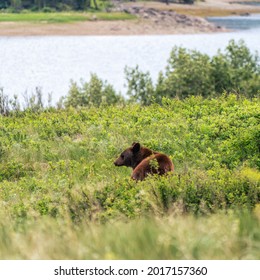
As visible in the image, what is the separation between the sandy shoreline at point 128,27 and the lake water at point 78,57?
1.07 m

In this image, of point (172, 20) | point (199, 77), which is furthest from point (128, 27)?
point (199, 77)

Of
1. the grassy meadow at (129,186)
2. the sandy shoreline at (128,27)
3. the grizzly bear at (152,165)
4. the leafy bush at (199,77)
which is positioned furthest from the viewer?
the sandy shoreline at (128,27)

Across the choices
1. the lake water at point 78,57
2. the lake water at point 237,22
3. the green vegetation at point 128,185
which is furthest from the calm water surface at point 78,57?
the green vegetation at point 128,185

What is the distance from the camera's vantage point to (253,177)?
396 inches

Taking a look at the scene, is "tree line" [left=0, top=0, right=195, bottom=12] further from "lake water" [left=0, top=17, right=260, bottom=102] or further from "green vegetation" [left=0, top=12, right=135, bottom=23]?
"lake water" [left=0, top=17, right=260, bottom=102]

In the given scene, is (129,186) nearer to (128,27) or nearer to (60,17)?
(60,17)

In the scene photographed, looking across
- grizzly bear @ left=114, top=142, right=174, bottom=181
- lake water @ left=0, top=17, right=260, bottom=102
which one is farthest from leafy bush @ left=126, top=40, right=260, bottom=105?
grizzly bear @ left=114, top=142, right=174, bottom=181

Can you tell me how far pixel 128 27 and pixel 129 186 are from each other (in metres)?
96.8

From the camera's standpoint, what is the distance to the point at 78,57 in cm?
7712

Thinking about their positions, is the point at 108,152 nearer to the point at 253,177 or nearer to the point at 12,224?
the point at 253,177

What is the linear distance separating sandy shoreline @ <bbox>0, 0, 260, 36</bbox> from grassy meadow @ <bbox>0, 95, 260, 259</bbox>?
60710 mm

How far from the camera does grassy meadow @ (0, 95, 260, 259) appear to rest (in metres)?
6.25

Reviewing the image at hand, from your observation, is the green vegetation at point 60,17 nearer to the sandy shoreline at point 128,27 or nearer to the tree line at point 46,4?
the sandy shoreline at point 128,27

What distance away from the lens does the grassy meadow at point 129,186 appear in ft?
20.5
